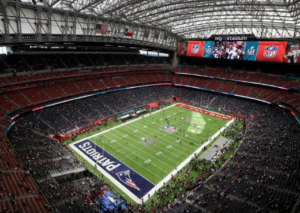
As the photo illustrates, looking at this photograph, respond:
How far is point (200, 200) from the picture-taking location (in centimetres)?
1830

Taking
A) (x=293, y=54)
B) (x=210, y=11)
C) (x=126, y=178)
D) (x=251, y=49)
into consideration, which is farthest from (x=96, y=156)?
(x=293, y=54)

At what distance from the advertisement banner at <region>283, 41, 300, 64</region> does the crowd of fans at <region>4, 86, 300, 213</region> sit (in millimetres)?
13261

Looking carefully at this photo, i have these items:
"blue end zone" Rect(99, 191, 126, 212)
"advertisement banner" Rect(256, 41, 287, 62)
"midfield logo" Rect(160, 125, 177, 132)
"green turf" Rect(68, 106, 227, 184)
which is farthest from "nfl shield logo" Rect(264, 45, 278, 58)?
"blue end zone" Rect(99, 191, 126, 212)

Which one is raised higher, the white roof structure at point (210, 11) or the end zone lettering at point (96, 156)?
the white roof structure at point (210, 11)

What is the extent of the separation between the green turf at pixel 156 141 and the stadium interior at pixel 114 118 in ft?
3.68

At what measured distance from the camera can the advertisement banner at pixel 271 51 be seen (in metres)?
44.4

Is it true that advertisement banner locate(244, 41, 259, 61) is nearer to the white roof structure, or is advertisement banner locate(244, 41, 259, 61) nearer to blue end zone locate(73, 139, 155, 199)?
the white roof structure

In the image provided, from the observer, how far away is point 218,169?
79.7 feet

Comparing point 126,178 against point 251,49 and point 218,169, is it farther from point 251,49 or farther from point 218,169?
point 251,49

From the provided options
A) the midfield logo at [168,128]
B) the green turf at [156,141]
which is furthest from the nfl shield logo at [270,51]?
the midfield logo at [168,128]

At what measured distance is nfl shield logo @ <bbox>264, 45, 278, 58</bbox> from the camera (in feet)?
148

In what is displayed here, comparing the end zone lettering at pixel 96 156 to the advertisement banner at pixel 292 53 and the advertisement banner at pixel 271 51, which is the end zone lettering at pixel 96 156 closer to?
the advertisement banner at pixel 271 51

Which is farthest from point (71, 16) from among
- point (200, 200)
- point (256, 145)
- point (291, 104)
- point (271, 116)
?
point (291, 104)

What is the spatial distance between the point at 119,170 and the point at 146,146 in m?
6.91
